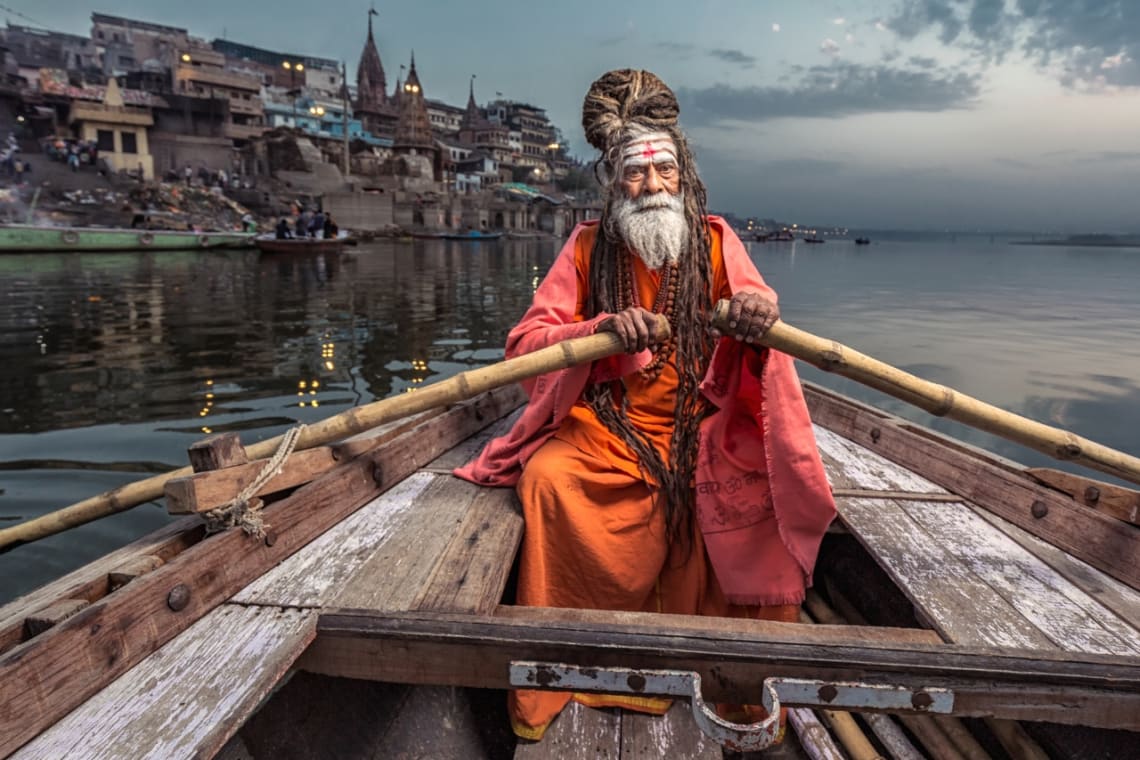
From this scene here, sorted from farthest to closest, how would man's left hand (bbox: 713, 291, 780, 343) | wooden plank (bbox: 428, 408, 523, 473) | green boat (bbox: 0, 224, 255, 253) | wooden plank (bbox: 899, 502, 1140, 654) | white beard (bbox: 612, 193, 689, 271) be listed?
green boat (bbox: 0, 224, 255, 253) < wooden plank (bbox: 428, 408, 523, 473) < white beard (bbox: 612, 193, 689, 271) < man's left hand (bbox: 713, 291, 780, 343) < wooden plank (bbox: 899, 502, 1140, 654)

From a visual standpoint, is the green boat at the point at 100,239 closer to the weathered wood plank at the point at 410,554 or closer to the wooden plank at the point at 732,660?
the weathered wood plank at the point at 410,554

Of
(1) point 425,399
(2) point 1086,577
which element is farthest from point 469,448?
(2) point 1086,577

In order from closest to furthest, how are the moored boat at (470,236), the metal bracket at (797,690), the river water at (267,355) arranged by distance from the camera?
the metal bracket at (797,690)
the river water at (267,355)
the moored boat at (470,236)

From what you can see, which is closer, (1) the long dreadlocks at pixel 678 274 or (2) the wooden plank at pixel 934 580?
(2) the wooden plank at pixel 934 580

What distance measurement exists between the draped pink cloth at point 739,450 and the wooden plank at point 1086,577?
0.80m

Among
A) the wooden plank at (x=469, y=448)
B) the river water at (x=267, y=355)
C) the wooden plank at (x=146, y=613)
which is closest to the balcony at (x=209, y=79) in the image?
the river water at (x=267, y=355)

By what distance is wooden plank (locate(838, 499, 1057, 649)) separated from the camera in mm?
1854

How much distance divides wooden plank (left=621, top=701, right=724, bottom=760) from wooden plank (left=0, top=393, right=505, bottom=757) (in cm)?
130

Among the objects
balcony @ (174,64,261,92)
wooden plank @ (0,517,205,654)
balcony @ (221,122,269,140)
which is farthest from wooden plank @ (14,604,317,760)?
balcony @ (174,64,261,92)

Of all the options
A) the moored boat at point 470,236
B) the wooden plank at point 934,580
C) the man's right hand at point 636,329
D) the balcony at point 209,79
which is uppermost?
the balcony at point 209,79

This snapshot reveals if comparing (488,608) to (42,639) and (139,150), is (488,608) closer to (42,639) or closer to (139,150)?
(42,639)

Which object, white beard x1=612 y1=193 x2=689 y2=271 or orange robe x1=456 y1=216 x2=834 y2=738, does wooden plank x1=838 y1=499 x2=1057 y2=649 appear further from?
white beard x1=612 y1=193 x2=689 y2=271

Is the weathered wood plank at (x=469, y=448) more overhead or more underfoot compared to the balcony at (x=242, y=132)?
more underfoot

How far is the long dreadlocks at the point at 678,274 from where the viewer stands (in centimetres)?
268
